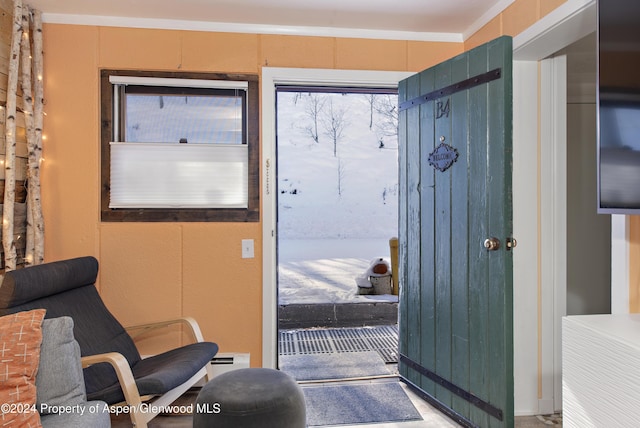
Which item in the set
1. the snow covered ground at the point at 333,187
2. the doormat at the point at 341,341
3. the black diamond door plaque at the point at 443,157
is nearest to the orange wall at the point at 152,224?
the black diamond door plaque at the point at 443,157

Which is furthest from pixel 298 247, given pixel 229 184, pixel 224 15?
pixel 224 15

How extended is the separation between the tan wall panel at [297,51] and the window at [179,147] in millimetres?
210

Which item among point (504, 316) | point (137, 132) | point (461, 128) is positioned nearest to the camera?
point (504, 316)

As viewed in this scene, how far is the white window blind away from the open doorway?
76.3 inches

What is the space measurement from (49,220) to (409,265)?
242cm

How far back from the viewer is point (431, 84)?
2.70m

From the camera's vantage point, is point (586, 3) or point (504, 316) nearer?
point (586, 3)

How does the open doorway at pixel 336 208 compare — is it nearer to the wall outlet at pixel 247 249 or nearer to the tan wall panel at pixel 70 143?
the wall outlet at pixel 247 249

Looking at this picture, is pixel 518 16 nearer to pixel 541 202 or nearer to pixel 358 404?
pixel 541 202

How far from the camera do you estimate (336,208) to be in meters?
6.22

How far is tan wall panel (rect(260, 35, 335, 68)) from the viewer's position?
9.71ft

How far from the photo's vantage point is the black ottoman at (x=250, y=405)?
178cm

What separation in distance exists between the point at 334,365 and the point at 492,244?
1737 millimetres

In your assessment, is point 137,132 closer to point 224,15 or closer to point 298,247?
point 224,15
